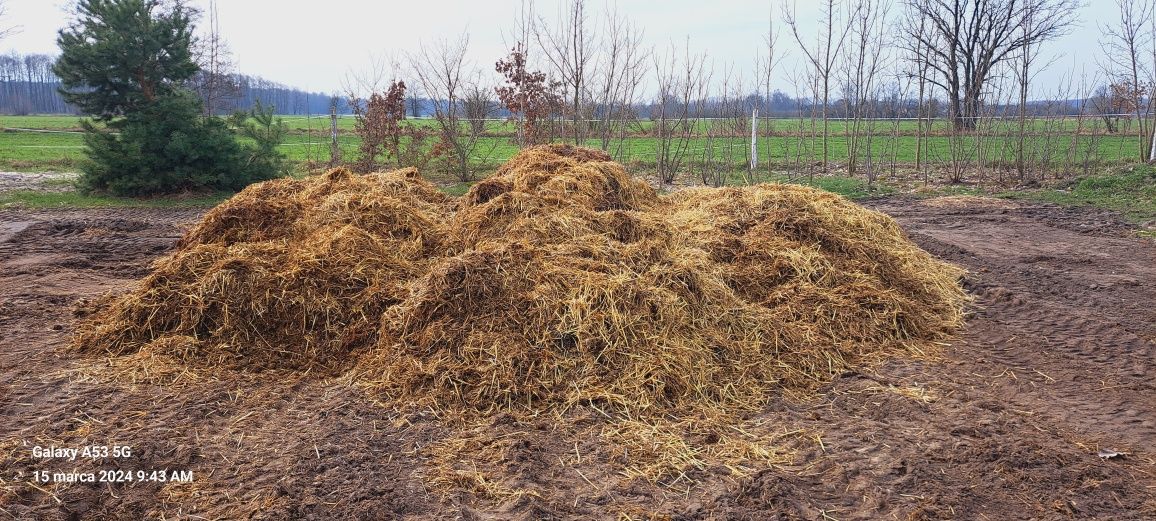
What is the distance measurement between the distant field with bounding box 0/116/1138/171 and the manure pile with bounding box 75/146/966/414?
8.05m

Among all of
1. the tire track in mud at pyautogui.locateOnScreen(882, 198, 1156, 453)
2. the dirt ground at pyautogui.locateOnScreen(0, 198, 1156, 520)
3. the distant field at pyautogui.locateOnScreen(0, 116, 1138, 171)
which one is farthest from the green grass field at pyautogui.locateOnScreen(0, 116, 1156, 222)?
the dirt ground at pyautogui.locateOnScreen(0, 198, 1156, 520)

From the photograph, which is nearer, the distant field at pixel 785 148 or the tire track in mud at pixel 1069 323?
the tire track in mud at pixel 1069 323

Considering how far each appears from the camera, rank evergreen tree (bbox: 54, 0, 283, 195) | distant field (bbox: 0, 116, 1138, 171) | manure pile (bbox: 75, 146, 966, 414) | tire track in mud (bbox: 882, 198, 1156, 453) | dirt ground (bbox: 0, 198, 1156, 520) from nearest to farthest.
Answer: dirt ground (bbox: 0, 198, 1156, 520), tire track in mud (bbox: 882, 198, 1156, 453), manure pile (bbox: 75, 146, 966, 414), evergreen tree (bbox: 54, 0, 283, 195), distant field (bbox: 0, 116, 1138, 171)

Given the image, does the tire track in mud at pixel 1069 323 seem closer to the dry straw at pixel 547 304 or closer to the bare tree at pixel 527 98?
the dry straw at pixel 547 304

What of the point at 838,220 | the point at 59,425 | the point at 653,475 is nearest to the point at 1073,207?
the point at 838,220

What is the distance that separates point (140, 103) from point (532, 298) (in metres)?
10.3

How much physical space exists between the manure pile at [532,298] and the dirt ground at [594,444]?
245mm

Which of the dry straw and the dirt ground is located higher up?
the dry straw

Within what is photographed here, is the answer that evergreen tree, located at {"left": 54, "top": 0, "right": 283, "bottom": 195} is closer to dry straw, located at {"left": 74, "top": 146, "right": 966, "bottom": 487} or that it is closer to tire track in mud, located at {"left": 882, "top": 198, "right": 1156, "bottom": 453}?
dry straw, located at {"left": 74, "top": 146, "right": 966, "bottom": 487}

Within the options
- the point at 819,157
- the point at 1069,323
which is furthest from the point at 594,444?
the point at 819,157

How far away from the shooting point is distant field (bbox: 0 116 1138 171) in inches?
569

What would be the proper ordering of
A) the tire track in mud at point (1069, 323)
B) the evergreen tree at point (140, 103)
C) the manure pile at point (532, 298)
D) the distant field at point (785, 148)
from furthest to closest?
the distant field at point (785, 148), the evergreen tree at point (140, 103), the manure pile at point (532, 298), the tire track in mud at point (1069, 323)

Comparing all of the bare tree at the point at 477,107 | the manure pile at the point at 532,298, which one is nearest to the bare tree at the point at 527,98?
the bare tree at the point at 477,107

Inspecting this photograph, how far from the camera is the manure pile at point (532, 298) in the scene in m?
3.87
